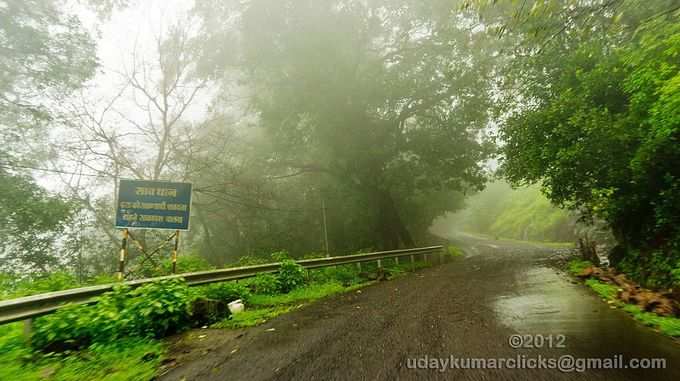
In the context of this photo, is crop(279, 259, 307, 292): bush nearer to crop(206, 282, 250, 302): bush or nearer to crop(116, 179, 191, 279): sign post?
crop(206, 282, 250, 302): bush

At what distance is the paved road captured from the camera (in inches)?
136

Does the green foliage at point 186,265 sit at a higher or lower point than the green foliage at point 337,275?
higher

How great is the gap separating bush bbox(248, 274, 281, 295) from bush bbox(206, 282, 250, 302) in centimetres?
65

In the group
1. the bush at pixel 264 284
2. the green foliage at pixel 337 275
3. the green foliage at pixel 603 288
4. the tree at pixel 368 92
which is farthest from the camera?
the tree at pixel 368 92

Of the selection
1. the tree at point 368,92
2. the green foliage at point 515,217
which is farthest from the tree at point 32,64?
the green foliage at point 515,217

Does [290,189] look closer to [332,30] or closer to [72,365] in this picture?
[332,30]

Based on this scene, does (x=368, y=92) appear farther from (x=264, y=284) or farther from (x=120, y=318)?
(x=120, y=318)

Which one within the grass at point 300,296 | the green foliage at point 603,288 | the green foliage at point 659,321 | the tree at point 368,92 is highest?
the tree at point 368,92

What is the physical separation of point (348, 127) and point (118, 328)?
15.0 m

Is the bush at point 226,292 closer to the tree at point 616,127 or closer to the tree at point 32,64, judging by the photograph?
the tree at point 616,127

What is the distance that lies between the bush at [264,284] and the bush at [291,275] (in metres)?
0.24

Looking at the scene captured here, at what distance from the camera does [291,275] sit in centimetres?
996

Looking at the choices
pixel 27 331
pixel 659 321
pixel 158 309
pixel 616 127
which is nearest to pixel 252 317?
pixel 158 309

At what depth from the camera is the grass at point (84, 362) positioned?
379 cm
